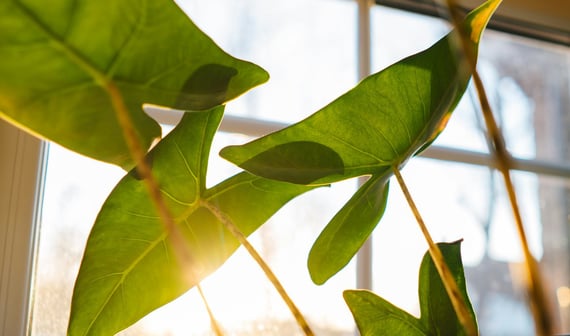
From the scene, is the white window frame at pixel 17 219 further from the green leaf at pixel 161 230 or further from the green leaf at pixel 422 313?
the green leaf at pixel 422 313

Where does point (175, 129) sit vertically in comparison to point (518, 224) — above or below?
above

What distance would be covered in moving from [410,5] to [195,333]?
58.7 inches

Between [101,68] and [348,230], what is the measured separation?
0.28 m

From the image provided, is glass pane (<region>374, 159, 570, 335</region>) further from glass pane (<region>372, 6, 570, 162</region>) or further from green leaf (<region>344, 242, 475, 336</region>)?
green leaf (<region>344, 242, 475, 336</region>)

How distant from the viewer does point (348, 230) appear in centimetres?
58

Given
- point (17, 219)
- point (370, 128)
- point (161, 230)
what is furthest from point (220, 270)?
point (370, 128)

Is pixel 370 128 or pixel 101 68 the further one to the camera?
pixel 370 128

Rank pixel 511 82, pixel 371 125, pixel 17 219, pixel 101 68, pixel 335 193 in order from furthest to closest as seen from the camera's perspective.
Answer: pixel 511 82
pixel 335 193
pixel 17 219
pixel 371 125
pixel 101 68

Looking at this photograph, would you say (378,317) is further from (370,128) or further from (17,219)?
(17,219)

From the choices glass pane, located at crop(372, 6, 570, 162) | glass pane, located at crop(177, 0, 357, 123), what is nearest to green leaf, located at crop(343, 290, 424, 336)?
glass pane, located at crop(177, 0, 357, 123)

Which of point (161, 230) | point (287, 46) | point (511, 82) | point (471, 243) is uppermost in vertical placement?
point (511, 82)

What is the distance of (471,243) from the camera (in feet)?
7.70

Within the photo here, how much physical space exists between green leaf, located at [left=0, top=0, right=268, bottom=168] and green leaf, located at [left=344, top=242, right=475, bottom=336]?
0.22m

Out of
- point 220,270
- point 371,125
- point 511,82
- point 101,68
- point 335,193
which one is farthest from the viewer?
point 511,82
